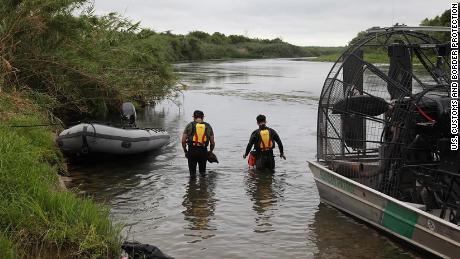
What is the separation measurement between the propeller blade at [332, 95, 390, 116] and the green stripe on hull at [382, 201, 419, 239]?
159 cm

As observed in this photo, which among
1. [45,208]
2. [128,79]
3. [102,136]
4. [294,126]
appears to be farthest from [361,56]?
[294,126]

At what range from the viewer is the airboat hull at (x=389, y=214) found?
249 inches

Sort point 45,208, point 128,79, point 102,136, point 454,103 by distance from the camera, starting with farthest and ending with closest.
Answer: point 128,79
point 102,136
point 454,103
point 45,208

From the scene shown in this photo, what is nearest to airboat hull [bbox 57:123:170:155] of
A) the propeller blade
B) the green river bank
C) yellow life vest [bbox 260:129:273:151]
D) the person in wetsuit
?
the green river bank

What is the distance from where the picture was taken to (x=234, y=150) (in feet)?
50.4

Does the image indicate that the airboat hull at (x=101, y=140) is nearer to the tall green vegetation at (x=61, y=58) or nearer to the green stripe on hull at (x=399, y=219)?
the tall green vegetation at (x=61, y=58)

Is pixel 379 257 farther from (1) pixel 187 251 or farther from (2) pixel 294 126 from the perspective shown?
(2) pixel 294 126

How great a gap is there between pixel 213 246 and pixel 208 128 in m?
3.96

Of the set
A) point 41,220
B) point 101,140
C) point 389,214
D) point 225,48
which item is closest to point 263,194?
point 389,214

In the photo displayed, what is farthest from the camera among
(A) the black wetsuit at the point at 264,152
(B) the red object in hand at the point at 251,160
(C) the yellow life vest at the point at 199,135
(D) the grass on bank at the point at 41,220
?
(B) the red object in hand at the point at 251,160

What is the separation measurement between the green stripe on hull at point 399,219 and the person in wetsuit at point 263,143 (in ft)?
14.3

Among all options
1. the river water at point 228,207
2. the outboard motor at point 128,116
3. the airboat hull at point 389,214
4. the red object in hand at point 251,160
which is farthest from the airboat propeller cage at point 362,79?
the outboard motor at point 128,116

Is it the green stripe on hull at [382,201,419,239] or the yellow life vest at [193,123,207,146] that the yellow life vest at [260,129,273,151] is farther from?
the green stripe on hull at [382,201,419,239]

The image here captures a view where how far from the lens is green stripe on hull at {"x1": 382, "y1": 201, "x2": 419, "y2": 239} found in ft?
22.5
